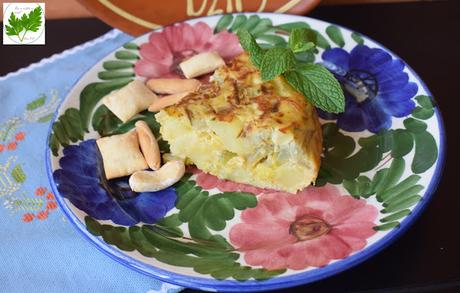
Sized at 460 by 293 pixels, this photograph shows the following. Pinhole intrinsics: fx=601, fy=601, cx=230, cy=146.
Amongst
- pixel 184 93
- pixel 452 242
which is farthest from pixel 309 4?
pixel 452 242

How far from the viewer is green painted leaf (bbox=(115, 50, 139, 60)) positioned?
62.4 inches

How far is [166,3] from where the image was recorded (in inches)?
67.6

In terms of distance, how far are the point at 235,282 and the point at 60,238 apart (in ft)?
1.44

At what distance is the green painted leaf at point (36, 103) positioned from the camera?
5.14 ft

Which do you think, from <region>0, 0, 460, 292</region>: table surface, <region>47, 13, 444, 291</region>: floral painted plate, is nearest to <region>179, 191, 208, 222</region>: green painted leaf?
<region>47, 13, 444, 291</region>: floral painted plate

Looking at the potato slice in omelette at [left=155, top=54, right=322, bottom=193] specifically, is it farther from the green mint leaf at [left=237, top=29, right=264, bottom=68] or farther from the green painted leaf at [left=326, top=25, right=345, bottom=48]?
the green painted leaf at [left=326, top=25, right=345, bottom=48]

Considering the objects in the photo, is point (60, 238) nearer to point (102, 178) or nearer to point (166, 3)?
point (102, 178)

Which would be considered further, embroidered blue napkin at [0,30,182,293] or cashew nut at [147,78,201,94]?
cashew nut at [147,78,201,94]

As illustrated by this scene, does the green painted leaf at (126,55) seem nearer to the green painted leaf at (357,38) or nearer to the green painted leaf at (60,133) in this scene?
the green painted leaf at (60,133)

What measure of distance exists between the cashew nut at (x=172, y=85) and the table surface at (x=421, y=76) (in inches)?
14.7

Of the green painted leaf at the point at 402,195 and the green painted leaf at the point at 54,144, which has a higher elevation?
the green painted leaf at the point at 402,195

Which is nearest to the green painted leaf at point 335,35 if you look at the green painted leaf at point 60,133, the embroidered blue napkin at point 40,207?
the embroidered blue napkin at point 40,207

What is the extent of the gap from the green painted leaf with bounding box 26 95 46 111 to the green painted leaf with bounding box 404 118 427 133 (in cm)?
92

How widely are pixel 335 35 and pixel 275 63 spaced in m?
0.34
